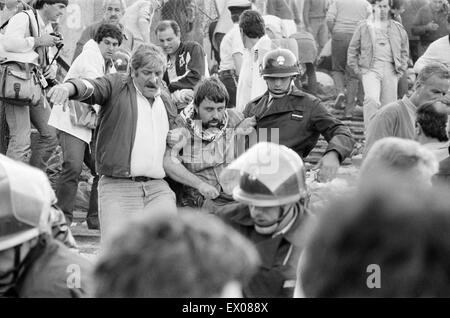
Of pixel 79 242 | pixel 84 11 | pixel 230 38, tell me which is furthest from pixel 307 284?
pixel 84 11

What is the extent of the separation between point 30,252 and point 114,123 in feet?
10.9

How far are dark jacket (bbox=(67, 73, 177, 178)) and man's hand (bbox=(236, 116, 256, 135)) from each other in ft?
2.48

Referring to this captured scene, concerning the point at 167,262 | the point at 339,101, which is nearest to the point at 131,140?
the point at 167,262

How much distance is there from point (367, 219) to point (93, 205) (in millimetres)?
7234

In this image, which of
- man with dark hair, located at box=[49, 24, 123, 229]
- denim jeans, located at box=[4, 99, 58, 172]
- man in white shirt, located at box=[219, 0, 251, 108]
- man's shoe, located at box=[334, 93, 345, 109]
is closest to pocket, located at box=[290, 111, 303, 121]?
man with dark hair, located at box=[49, 24, 123, 229]

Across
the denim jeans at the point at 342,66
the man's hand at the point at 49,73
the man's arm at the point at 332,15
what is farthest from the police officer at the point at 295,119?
the man's arm at the point at 332,15

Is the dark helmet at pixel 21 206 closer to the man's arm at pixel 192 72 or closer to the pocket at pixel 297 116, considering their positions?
the pocket at pixel 297 116

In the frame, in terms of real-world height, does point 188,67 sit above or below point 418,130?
below

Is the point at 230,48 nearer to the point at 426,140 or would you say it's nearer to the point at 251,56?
the point at 251,56

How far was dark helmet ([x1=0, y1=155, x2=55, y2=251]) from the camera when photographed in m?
3.73

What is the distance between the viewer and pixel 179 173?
7113 millimetres

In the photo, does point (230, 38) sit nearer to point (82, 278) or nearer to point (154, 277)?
point (82, 278)

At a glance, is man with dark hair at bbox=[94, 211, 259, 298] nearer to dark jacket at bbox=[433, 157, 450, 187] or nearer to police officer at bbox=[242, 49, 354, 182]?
dark jacket at bbox=[433, 157, 450, 187]
